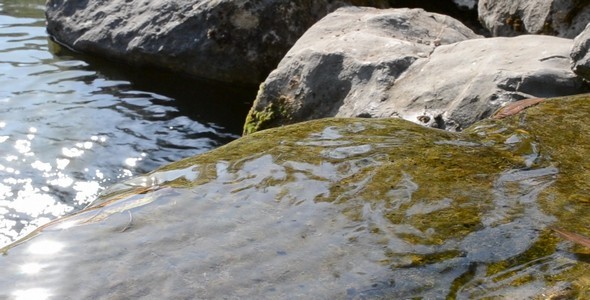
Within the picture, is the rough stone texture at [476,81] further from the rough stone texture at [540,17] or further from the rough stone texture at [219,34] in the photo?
the rough stone texture at [219,34]

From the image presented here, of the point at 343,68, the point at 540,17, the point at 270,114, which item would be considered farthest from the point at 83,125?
the point at 540,17

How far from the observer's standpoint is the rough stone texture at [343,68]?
6176 millimetres

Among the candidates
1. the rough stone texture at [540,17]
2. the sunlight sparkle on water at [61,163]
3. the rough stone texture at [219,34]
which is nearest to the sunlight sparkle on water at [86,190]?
the sunlight sparkle on water at [61,163]

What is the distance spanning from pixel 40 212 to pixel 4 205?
0.34 metres

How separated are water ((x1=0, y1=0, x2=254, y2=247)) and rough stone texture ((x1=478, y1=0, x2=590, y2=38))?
279 centimetres

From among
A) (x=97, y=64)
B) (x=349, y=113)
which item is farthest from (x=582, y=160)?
(x=97, y=64)

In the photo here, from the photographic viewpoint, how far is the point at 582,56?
5.10 m

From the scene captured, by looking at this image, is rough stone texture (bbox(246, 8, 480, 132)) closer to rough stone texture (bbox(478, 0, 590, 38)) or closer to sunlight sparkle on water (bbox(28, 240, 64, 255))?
rough stone texture (bbox(478, 0, 590, 38))

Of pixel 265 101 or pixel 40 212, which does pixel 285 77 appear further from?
pixel 40 212

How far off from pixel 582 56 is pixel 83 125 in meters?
4.88

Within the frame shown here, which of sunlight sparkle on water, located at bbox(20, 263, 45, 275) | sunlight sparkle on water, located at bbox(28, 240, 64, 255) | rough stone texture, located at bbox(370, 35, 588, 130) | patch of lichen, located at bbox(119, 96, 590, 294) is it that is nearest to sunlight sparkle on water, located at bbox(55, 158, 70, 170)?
rough stone texture, located at bbox(370, 35, 588, 130)

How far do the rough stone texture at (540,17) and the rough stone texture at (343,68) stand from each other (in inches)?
18.1

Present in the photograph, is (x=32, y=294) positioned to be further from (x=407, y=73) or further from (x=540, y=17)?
(x=540, y=17)

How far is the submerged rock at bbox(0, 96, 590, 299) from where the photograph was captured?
2.78 m
